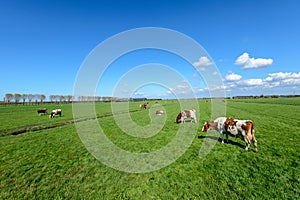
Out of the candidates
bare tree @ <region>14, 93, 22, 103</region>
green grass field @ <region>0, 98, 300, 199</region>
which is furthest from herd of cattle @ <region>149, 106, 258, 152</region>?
bare tree @ <region>14, 93, 22, 103</region>

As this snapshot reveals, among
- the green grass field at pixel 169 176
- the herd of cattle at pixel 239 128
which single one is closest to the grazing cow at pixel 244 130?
the herd of cattle at pixel 239 128

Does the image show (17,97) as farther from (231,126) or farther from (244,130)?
(244,130)

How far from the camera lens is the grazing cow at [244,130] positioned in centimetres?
778

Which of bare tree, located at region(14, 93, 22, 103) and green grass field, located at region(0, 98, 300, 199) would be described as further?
bare tree, located at region(14, 93, 22, 103)

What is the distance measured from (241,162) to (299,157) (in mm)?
2750

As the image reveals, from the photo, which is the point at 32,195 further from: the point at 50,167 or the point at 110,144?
the point at 110,144

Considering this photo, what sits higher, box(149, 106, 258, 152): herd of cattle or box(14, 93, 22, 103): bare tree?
box(14, 93, 22, 103): bare tree

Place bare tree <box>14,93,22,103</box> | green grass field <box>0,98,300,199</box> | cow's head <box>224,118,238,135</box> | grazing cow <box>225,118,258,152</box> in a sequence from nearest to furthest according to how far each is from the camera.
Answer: green grass field <box>0,98,300,199</box> → grazing cow <box>225,118,258,152</box> → cow's head <box>224,118,238,135</box> → bare tree <box>14,93,22,103</box>

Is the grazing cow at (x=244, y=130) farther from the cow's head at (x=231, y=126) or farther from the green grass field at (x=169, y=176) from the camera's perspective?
the green grass field at (x=169, y=176)

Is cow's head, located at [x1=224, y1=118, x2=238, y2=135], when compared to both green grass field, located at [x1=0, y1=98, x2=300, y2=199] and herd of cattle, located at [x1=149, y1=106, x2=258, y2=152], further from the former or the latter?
green grass field, located at [x1=0, y1=98, x2=300, y2=199]

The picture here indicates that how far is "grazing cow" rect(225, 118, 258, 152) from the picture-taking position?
7781mm

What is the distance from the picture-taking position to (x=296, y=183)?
5066 mm

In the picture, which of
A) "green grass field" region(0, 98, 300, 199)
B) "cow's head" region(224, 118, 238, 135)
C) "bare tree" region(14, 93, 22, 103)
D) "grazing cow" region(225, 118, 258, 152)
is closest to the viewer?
"green grass field" region(0, 98, 300, 199)

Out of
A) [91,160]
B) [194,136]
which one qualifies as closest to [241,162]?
[194,136]
